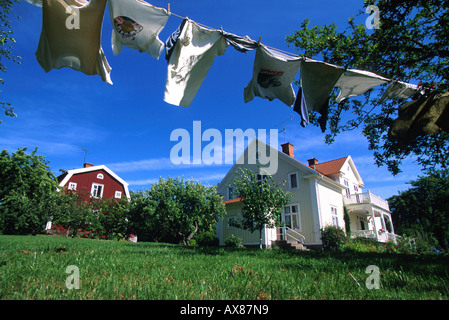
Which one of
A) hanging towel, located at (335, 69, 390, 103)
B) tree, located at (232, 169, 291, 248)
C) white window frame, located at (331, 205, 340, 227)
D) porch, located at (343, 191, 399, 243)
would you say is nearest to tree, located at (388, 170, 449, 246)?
porch, located at (343, 191, 399, 243)

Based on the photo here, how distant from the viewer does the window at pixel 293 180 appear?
19531 millimetres

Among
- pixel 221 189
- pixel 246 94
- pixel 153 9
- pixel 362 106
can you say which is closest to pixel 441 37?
pixel 362 106

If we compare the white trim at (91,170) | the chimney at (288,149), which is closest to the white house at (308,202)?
the chimney at (288,149)

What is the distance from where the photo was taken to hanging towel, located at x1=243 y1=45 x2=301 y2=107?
4.82 metres

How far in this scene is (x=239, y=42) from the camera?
455cm

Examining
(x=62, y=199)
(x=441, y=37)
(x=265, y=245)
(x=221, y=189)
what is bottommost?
(x=265, y=245)

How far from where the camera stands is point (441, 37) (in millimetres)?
8227

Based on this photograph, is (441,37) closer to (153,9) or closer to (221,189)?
(153,9)

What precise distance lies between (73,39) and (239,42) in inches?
119

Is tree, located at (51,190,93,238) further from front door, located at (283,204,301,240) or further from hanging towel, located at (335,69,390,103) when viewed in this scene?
hanging towel, located at (335,69,390,103)

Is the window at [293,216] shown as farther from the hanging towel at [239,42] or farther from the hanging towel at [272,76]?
the hanging towel at [239,42]

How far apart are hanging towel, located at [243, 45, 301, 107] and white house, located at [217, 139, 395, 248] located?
10302 millimetres

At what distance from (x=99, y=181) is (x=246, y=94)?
28.8 meters
